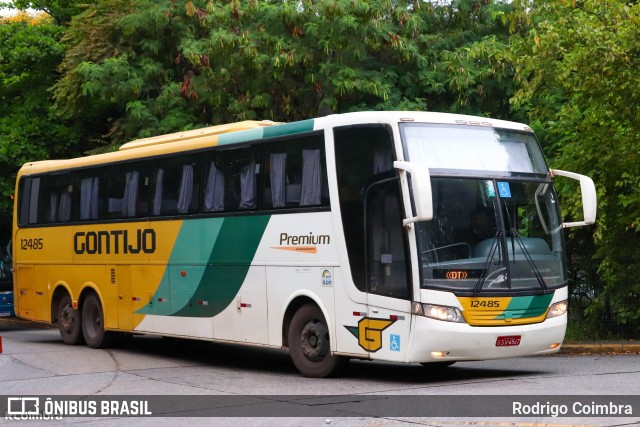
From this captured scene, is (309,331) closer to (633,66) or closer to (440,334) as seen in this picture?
(440,334)

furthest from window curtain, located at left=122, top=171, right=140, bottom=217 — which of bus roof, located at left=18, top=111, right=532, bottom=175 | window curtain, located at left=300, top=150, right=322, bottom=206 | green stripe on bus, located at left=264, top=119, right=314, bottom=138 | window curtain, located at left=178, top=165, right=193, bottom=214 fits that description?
window curtain, located at left=300, top=150, right=322, bottom=206

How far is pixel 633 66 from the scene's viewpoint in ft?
57.0

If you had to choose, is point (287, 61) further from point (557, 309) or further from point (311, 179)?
point (557, 309)

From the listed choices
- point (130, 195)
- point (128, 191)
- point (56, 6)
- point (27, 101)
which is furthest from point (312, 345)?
point (56, 6)

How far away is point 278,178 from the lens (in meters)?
15.8

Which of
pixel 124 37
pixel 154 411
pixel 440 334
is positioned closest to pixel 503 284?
pixel 440 334

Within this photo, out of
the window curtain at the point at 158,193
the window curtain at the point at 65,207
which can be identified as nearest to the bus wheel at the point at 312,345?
the window curtain at the point at 158,193

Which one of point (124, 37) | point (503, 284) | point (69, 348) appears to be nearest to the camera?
point (503, 284)

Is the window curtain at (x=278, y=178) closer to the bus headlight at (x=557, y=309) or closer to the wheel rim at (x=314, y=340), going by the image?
the wheel rim at (x=314, y=340)

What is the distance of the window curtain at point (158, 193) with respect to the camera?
739 inches

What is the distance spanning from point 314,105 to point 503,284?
37.5 feet

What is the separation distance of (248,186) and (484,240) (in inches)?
162

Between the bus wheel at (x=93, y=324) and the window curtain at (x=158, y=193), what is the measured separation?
2908mm

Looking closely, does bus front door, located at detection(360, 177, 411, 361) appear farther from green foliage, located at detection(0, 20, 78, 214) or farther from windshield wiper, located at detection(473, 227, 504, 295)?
green foliage, located at detection(0, 20, 78, 214)
